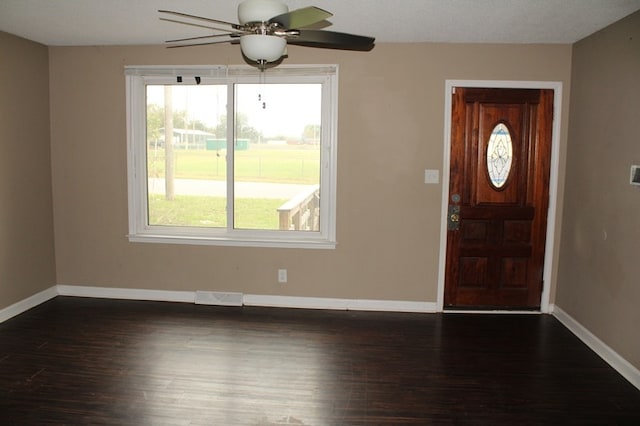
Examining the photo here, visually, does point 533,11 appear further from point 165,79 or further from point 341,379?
point 165,79

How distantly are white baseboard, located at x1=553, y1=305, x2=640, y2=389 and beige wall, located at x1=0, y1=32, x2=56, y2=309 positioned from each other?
4822 mm

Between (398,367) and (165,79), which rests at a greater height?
(165,79)

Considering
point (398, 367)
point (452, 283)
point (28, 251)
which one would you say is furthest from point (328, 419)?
point (28, 251)

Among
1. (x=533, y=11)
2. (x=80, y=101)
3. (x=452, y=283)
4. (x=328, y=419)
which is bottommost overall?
(x=328, y=419)

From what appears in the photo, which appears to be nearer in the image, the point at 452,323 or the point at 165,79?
the point at 452,323

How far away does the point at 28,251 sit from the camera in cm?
438

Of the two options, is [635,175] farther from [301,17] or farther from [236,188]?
[236,188]

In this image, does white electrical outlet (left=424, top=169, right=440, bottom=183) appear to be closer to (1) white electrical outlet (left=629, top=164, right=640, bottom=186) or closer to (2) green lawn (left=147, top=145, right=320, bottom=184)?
(2) green lawn (left=147, top=145, right=320, bottom=184)

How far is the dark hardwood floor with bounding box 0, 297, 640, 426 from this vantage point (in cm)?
274

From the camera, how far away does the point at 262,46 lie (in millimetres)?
2311

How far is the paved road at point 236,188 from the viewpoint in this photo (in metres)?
4.56

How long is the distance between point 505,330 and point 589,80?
217 centimetres

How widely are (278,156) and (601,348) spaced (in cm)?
308

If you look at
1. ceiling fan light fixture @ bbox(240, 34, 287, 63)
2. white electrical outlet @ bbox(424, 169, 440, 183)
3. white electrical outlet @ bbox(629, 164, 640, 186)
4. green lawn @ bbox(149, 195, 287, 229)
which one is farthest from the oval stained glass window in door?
ceiling fan light fixture @ bbox(240, 34, 287, 63)
